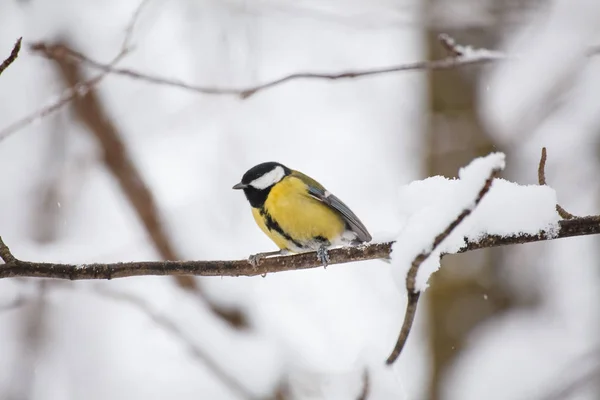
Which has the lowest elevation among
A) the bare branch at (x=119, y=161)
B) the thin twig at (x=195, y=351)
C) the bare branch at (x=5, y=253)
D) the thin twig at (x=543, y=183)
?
the bare branch at (x=5, y=253)

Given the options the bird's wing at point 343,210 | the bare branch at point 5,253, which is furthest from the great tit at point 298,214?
the bare branch at point 5,253

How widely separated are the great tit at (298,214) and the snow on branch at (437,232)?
1.02m

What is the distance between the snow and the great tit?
1472mm

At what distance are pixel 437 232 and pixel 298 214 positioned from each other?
189cm

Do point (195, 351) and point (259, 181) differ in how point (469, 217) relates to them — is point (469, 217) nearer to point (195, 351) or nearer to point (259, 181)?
point (259, 181)

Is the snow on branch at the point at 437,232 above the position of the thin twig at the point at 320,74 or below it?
below

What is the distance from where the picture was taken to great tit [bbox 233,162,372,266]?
10.2ft

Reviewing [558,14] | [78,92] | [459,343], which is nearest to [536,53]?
[558,14]

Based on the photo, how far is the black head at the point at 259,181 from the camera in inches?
128

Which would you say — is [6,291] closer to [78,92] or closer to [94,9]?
[78,92]

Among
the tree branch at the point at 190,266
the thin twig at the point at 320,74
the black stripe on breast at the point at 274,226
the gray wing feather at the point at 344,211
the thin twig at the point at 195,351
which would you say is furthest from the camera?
the thin twig at the point at 195,351

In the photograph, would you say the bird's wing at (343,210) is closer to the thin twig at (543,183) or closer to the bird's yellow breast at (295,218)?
the bird's yellow breast at (295,218)

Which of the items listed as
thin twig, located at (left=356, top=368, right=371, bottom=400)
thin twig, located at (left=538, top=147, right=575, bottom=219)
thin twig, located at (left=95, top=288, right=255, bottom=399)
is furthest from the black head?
thin twig, located at (left=356, top=368, right=371, bottom=400)

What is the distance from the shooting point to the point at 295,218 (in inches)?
123
